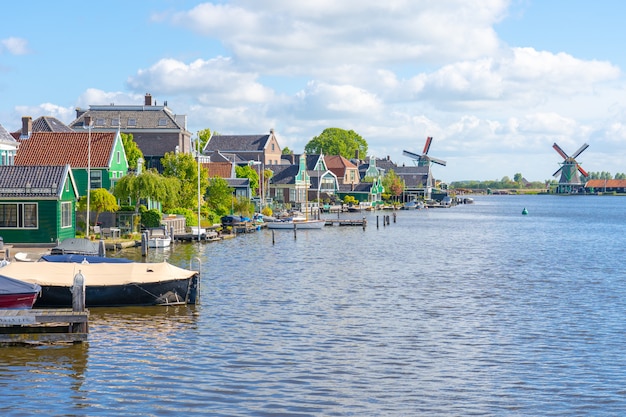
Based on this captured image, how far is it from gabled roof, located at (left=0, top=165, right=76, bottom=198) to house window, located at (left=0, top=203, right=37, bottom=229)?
92cm

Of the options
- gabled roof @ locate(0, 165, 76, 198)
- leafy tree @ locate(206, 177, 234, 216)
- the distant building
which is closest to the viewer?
gabled roof @ locate(0, 165, 76, 198)

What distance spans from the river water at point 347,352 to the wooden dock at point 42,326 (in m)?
0.47

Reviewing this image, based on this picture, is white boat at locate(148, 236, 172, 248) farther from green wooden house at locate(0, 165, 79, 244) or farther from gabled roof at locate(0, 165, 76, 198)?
green wooden house at locate(0, 165, 79, 244)

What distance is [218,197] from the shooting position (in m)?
103

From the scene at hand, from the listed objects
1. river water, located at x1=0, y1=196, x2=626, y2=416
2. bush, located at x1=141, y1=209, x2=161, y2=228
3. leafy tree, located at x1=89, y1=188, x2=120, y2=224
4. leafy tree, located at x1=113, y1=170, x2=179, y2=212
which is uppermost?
leafy tree, located at x1=113, y1=170, x2=179, y2=212

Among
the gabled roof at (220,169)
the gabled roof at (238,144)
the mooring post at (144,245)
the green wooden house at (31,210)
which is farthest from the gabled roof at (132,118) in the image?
the green wooden house at (31,210)

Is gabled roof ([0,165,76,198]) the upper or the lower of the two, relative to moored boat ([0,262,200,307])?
upper

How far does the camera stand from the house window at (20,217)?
190 ft

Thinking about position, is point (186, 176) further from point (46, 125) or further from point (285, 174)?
point (285, 174)

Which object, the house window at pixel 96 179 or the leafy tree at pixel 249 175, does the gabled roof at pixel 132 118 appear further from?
the house window at pixel 96 179

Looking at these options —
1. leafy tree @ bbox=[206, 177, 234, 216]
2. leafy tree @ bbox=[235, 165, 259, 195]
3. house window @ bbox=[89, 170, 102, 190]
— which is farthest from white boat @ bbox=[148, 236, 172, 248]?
leafy tree @ bbox=[235, 165, 259, 195]

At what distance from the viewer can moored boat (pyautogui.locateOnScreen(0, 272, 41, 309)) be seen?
31.4 meters

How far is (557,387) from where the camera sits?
1028 inches

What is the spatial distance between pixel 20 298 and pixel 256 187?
103 metres
